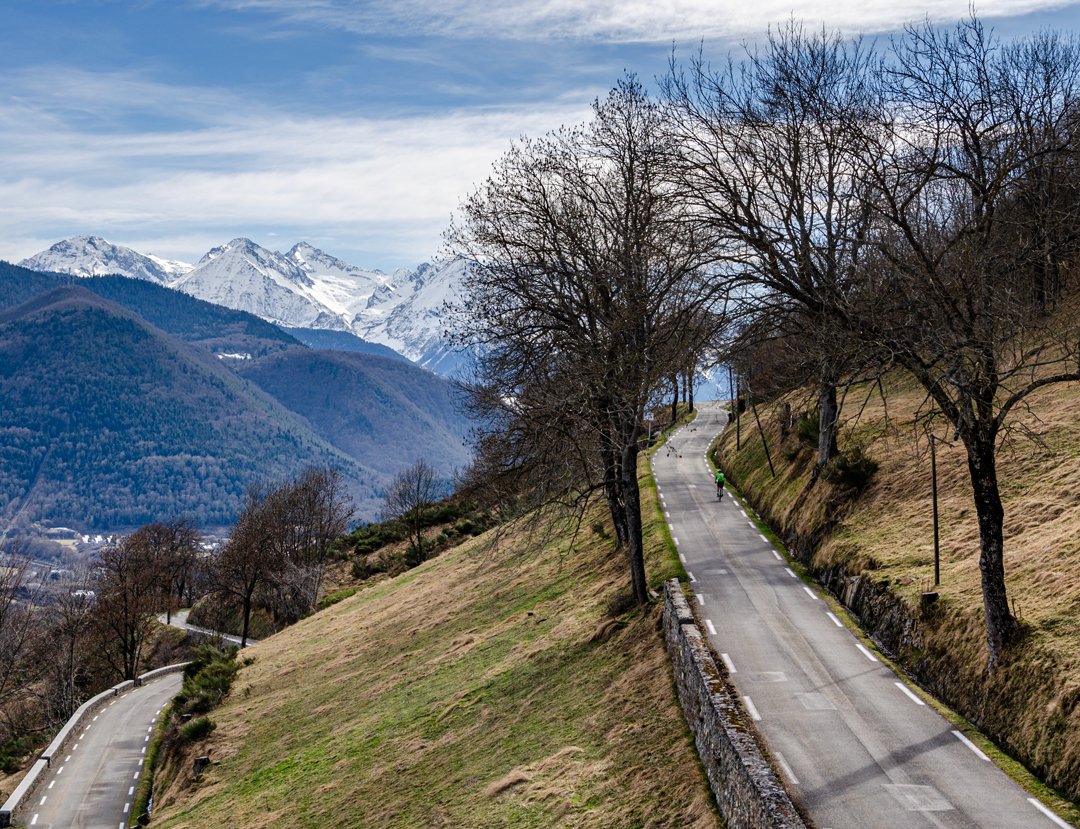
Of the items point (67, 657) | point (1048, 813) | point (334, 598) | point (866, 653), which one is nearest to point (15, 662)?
point (67, 657)

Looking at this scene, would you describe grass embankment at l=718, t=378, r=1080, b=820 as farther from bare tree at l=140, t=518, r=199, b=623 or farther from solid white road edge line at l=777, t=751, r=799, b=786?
bare tree at l=140, t=518, r=199, b=623

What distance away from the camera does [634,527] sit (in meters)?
26.8

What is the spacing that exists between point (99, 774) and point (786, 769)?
41.4m

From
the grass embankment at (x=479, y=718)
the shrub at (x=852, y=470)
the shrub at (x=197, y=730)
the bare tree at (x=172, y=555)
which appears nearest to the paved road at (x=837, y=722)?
the grass embankment at (x=479, y=718)

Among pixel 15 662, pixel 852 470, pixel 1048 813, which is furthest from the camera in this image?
pixel 15 662

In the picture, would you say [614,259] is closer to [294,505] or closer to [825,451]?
[825,451]

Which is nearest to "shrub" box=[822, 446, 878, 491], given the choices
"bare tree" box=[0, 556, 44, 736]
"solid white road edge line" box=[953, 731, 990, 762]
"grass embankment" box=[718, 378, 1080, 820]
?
"grass embankment" box=[718, 378, 1080, 820]

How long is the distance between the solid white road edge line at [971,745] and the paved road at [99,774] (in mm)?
34904

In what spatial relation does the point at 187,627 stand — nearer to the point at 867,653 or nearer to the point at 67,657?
the point at 67,657

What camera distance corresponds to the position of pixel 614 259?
2689 cm

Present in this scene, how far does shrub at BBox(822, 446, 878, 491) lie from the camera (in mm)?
30547

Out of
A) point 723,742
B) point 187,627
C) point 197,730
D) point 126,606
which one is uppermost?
point 723,742

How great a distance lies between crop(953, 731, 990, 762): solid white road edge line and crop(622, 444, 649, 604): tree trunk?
34.8 feet

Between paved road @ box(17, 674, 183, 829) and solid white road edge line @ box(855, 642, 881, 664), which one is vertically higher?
solid white road edge line @ box(855, 642, 881, 664)
